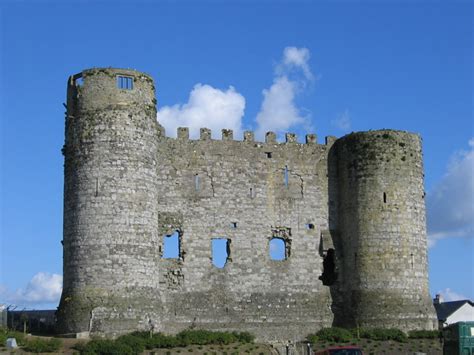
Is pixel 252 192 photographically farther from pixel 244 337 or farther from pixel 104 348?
pixel 104 348

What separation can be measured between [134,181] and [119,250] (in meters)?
3.02

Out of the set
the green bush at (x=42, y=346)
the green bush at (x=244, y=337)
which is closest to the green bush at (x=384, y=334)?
the green bush at (x=244, y=337)

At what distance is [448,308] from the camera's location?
64.9 m

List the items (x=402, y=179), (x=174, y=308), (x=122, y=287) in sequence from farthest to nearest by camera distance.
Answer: (x=402, y=179) → (x=174, y=308) → (x=122, y=287)

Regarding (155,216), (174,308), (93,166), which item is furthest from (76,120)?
(174,308)

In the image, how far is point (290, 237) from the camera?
43531 mm

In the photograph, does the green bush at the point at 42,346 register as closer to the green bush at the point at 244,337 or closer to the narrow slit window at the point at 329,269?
the green bush at the point at 244,337

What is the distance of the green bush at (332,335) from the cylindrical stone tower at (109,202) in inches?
305

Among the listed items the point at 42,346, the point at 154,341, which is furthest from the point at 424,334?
the point at 42,346

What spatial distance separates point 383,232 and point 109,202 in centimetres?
1294

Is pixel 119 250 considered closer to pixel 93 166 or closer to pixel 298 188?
pixel 93 166

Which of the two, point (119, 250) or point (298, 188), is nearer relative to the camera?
point (119, 250)

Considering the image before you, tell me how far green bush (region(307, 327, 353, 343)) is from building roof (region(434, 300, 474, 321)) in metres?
23.1

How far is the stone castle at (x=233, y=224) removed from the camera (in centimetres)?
3841
